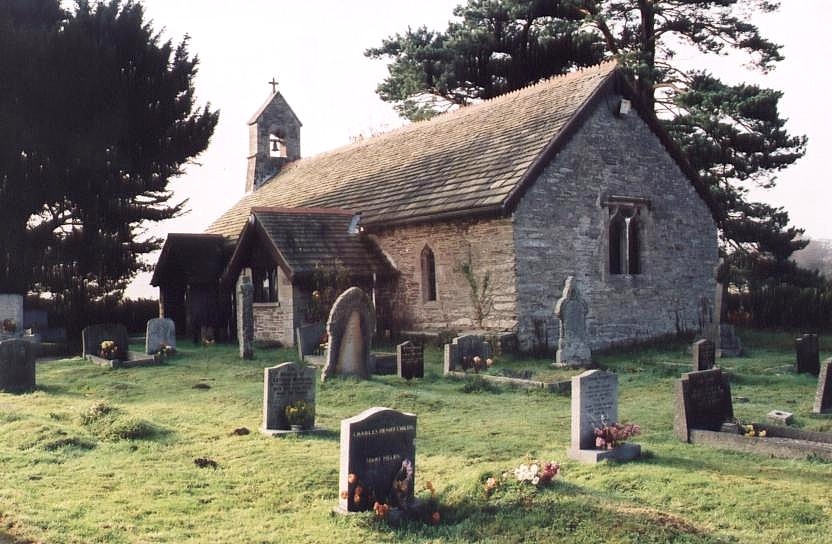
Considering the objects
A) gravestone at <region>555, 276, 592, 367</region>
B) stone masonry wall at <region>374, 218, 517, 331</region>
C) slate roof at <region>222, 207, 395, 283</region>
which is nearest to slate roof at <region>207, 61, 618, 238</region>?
stone masonry wall at <region>374, 218, 517, 331</region>

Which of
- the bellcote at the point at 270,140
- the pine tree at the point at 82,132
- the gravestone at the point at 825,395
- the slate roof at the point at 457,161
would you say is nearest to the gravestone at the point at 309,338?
the slate roof at the point at 457,161

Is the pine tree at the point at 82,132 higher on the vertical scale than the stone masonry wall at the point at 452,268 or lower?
higher

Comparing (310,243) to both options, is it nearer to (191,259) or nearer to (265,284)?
(265,284)

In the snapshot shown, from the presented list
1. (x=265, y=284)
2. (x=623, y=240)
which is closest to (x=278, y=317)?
(x=265, y=284)

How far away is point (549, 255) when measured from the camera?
19.3 meters

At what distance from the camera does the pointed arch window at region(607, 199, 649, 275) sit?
68.8ft

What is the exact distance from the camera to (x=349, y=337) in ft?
49.5

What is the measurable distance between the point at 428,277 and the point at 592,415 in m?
13.2

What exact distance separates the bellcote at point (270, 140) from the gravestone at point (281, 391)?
27316 millimetres

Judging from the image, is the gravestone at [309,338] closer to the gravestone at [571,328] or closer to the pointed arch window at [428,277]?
the pointed arch window at [428,277]

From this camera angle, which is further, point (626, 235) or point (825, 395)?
point (626, 235)

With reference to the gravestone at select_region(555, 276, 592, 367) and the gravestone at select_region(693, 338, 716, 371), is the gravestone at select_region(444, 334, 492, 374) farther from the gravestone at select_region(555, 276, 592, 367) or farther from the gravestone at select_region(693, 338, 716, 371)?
the gravestone at select_region(693, 338, 716, 371)

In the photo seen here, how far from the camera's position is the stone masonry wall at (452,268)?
18.9 m

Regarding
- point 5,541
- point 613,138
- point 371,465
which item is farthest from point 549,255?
point 5,541
